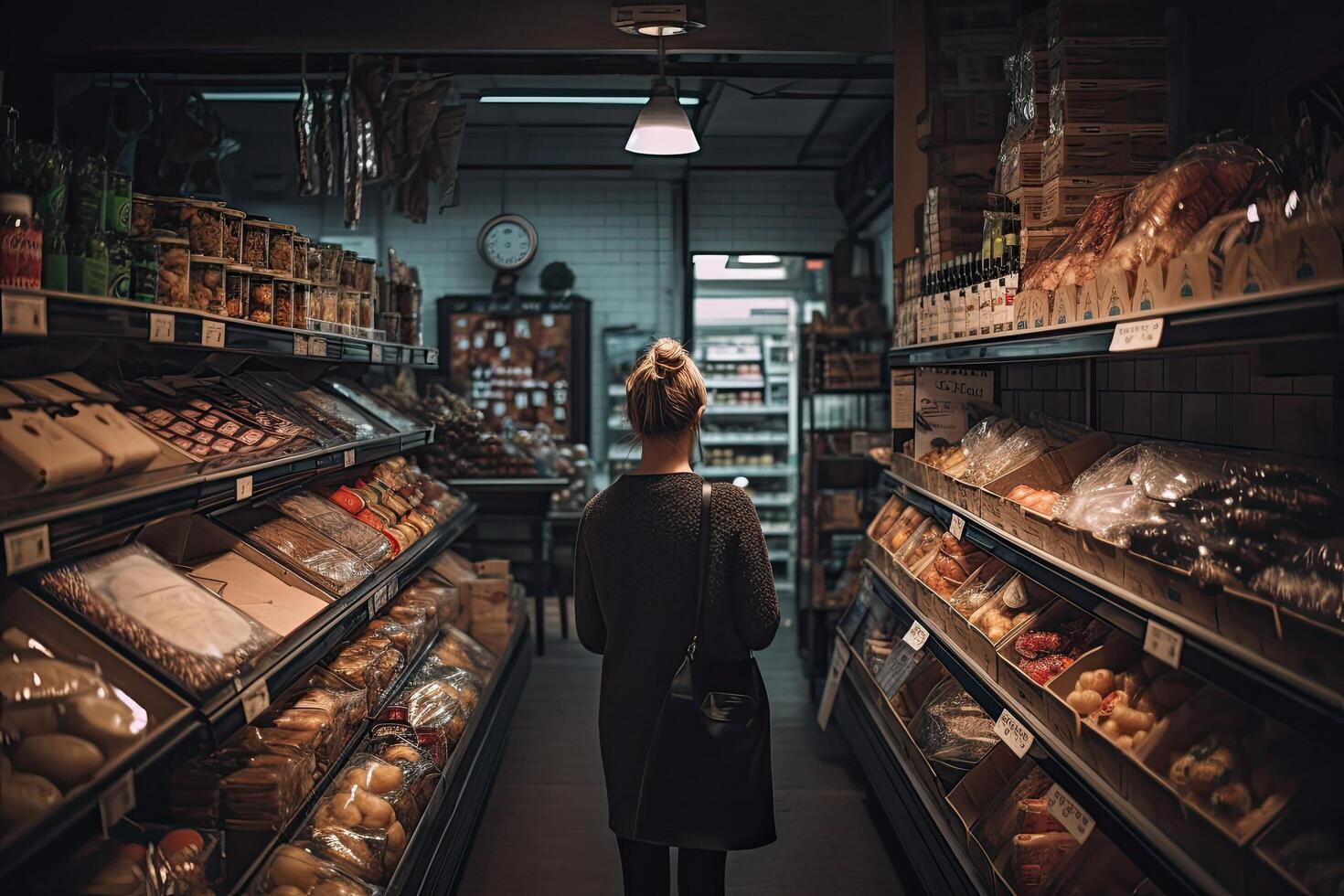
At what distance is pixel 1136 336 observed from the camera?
6.85 ft

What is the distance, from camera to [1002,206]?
11.6 feet

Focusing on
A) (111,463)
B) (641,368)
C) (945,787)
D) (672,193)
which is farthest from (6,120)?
(672,193)

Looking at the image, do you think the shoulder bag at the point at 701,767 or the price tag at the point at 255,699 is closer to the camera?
the price tag at the point at 255,699

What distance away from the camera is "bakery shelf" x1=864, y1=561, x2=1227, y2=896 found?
1.85 meters

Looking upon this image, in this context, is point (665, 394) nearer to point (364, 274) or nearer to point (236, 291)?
point (236, 291)

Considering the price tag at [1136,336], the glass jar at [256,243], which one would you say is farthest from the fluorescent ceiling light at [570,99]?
the price tag at [1136,336]

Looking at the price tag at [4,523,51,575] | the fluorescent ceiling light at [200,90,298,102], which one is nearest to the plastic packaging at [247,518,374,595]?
the price tag at [4,523,51,575]

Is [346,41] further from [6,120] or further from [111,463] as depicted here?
[111,463]

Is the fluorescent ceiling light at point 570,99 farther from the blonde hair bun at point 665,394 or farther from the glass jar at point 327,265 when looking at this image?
the blonde hair bun at point 665,394

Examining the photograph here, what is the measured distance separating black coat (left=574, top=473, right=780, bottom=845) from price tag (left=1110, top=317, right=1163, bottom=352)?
3.13 feet

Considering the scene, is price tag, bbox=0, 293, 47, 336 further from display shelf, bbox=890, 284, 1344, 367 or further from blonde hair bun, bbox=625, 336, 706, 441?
display shelf, bbox=890, 284, 1344, 367

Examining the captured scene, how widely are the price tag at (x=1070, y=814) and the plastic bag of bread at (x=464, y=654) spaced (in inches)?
107

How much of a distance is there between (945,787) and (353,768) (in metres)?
1.79

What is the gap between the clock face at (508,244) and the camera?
9.66 m
